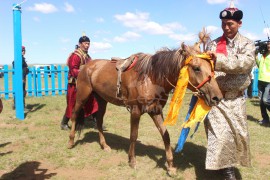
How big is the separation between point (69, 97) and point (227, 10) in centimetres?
410

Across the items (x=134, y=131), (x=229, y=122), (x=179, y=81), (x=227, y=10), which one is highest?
(x=227, y=10)

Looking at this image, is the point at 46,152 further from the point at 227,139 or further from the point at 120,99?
the point at 227,139

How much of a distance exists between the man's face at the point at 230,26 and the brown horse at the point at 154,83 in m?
0.40

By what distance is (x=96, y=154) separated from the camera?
496 cm

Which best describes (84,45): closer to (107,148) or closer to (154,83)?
(107,148)

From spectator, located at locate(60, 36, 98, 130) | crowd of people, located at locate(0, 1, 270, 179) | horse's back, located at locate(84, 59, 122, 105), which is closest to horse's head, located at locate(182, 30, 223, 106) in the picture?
crowd of people, located at locate(0, 1, 270, 179)

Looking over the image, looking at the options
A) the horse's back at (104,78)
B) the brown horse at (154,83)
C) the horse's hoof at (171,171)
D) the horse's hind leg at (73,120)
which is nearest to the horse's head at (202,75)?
the brown horse at (154,83)

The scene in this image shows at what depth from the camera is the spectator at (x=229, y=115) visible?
3367mm

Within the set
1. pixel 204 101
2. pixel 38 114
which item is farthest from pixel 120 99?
pixel 38 114

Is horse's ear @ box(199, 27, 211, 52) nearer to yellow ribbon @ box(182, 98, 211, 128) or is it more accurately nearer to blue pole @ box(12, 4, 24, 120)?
yellow ribbon @ box(182, 98, 211, 128)

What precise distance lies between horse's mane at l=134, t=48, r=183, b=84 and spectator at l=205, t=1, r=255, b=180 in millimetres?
497

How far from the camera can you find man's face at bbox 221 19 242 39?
328 centimetres

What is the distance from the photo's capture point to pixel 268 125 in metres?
7.21

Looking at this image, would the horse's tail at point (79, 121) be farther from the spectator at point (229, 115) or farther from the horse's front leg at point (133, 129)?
the spectator at point (229, 115)
